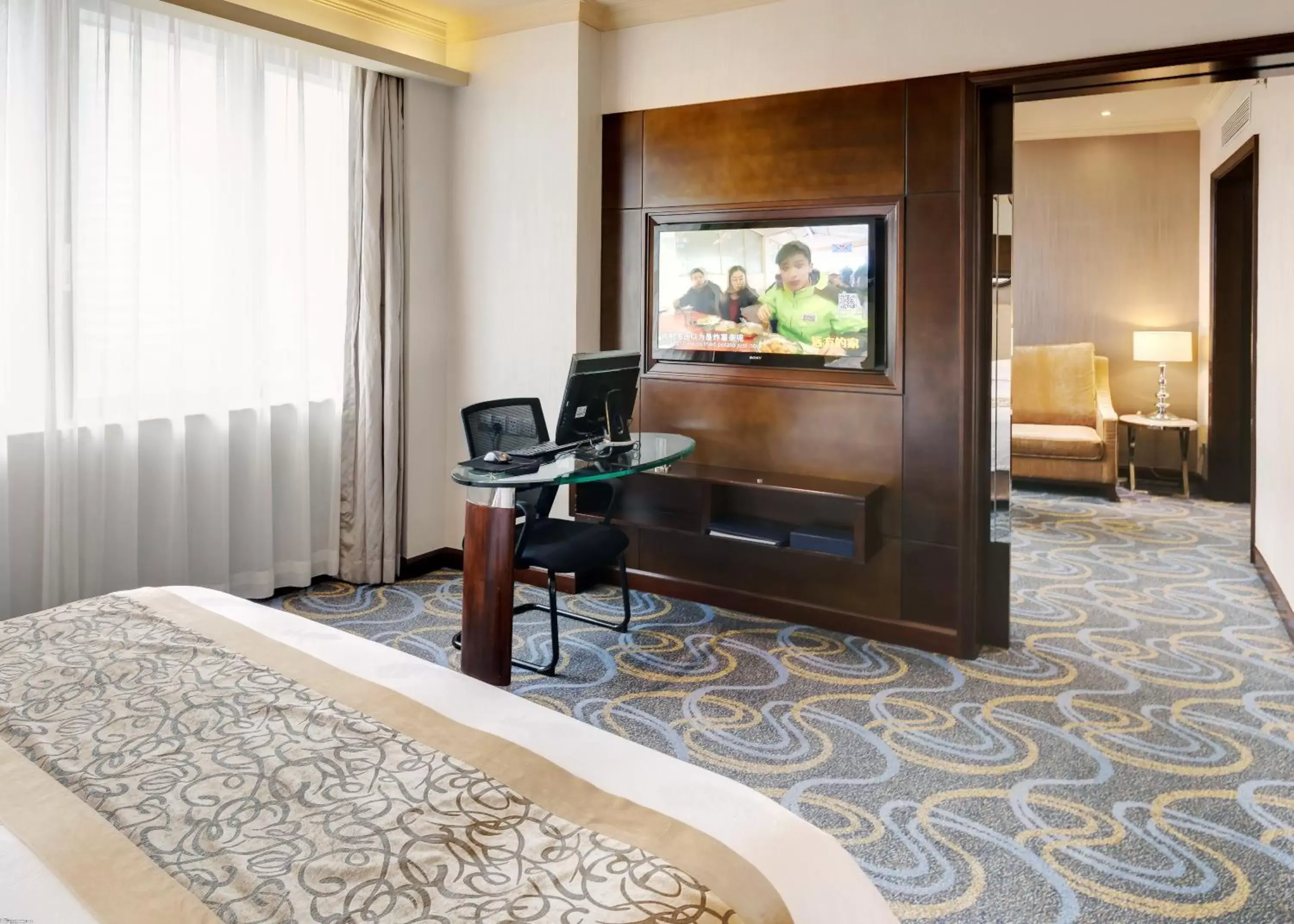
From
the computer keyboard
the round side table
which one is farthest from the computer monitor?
the round side table

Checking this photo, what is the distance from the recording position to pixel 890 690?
3.38 metres

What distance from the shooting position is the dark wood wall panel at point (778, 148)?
3.73 metres

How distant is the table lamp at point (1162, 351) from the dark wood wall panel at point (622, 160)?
475 cm

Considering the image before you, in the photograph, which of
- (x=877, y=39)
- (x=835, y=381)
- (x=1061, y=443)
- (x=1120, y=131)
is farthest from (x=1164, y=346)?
(x=877, y=39)

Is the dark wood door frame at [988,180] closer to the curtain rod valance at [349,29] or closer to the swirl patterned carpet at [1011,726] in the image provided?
the swirl patterned carpet at [1011,726]

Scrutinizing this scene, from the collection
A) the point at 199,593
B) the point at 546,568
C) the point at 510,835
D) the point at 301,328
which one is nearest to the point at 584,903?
the point at 510,835

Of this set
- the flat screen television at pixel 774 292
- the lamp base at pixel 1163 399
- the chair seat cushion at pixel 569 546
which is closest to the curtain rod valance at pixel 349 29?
the flat screen television at pixel 774 292

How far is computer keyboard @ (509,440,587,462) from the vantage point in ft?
11.1

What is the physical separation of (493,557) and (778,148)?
2.12 meters

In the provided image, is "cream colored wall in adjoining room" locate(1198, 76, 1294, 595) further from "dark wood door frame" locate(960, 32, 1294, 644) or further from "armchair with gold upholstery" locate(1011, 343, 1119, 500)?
"armchair with gold upholstery" locate(1011, 343, 1119, 500)

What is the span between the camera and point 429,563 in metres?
4.84

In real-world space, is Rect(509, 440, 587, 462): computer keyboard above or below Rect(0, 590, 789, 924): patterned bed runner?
above

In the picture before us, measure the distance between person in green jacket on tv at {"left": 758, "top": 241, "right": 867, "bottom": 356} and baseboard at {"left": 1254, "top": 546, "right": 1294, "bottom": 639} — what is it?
2197 mm

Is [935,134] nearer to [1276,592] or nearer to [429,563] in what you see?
[1276,592]
